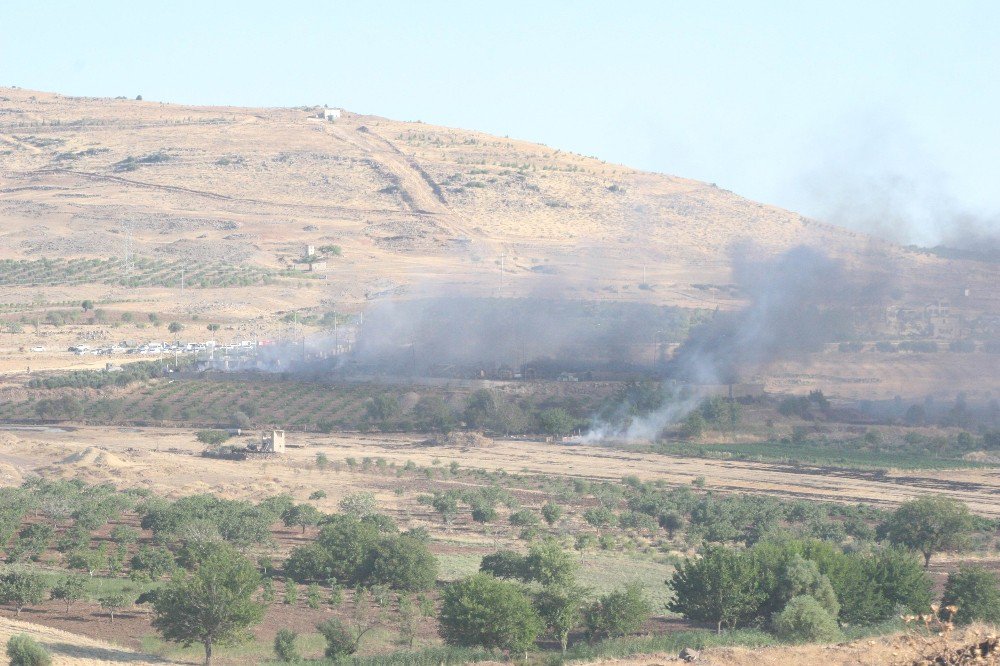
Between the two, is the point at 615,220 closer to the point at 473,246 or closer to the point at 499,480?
the point at 473,246

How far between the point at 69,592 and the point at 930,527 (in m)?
29.3

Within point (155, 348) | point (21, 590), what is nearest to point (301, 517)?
point (21, 590)

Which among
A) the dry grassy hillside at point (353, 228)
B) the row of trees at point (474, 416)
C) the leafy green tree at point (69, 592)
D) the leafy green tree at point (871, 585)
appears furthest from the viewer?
the dry grassy hillside at point (353, 228)

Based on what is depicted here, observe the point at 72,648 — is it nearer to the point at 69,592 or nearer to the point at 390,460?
the point at 69,592

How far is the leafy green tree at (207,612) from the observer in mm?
34062

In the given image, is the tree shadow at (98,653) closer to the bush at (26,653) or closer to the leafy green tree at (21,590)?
the bush at (26,653)

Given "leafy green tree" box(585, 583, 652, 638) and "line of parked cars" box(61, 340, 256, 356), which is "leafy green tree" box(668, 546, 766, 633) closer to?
"leafy green tree" box(585, 583, 652, 638)

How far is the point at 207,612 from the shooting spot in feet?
112

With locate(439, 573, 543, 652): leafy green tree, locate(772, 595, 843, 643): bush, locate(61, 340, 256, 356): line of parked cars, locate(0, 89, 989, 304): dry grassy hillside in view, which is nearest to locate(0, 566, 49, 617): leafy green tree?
locate(439, 573, 543, 652): leafy green tree

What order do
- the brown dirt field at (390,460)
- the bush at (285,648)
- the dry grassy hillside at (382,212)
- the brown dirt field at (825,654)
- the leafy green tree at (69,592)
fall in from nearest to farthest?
the brown dirt field at (825,654), the bush at (285,648), the leafy green tree at (69,592), the brown dirt field at (390,460), the dry grassy hillside at (382,212)

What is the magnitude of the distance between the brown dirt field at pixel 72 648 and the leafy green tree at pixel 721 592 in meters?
13.0

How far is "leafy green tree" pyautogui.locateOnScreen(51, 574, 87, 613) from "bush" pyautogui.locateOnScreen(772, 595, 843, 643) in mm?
18379

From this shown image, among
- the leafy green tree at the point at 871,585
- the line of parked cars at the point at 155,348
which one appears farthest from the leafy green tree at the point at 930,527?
the line of parked cars at the point at 155,348

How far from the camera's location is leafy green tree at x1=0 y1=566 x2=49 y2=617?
38344 millimetres
